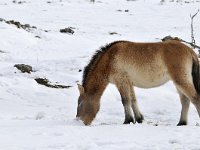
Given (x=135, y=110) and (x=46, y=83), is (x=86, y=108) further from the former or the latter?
(x=46, y=83)

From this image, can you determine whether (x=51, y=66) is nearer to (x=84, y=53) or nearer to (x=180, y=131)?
(x=84, y=53)

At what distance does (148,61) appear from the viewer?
28.4ft

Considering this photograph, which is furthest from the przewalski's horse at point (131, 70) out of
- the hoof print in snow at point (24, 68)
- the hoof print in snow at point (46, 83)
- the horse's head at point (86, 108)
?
the hoof print in snow at point (24, 68)

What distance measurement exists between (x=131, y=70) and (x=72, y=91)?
3933 mm

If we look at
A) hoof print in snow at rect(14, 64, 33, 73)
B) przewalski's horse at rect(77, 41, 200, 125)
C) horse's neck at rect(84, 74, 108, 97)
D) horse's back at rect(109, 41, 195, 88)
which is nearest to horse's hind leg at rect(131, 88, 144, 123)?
przewalski's horse at rect(77, 41, 200, 125)

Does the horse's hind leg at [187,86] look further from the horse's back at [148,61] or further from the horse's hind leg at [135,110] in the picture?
the horse's hind leg at [135,110]

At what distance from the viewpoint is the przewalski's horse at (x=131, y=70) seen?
8531mm

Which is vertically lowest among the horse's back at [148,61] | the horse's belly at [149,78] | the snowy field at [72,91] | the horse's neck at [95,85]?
the snowy field at [72,91]

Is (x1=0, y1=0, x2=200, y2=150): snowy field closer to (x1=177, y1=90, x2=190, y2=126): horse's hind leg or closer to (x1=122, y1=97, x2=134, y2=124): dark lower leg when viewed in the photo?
(x1=122, y1=97, x2=134, y2=124): dark lower leg

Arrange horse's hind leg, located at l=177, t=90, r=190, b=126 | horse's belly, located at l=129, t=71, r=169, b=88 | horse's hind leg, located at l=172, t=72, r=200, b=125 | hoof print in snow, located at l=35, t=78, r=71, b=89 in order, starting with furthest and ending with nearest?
hoof print in snow, located at l=35, t=78, r=71, b=89
horse's hind leg, located at l=177, t=90, r=190, b=126
horse's belly, located at l=129, t=71, r=169, b=88
horse's hind leg, located at l=172, t=72, r=200, b=125

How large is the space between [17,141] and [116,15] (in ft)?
81.9

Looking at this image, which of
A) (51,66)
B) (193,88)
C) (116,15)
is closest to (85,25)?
(116,15)

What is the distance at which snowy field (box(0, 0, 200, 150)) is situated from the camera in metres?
6.61

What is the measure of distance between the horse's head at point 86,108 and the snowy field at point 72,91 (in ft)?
0.55
